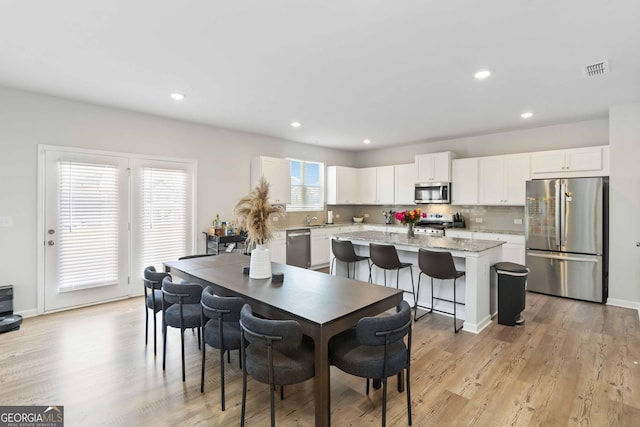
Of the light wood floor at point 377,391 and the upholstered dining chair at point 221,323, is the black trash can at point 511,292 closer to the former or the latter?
the light wood floor at point 377,391

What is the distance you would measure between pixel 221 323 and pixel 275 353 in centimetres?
43

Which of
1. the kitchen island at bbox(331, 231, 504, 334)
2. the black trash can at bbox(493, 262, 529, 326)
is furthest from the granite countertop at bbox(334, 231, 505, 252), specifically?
the black trash can at bbox(493, 262, 529, 326)

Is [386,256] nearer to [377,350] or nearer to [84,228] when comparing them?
[377,350]

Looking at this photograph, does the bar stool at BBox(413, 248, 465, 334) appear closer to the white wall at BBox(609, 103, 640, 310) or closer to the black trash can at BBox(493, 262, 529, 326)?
the black trash can at BBox(493, 262, 529, 326)

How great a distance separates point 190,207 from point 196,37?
3.11 m

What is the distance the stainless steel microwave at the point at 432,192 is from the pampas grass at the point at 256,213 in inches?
180

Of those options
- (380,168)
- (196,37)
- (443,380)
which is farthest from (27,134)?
(380,168)

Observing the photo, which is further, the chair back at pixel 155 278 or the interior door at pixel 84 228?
the interior door at pixel 84 228

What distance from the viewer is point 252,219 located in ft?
8.82

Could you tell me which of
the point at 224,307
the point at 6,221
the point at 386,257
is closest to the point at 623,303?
the point at 386,257

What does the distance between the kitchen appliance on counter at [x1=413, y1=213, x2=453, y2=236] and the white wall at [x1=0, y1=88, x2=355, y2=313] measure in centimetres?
370

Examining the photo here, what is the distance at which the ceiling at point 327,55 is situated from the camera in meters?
2.26

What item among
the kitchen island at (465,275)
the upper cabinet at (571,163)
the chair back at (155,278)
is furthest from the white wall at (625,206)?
the chair back at (155,278)

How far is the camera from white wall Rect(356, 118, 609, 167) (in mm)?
5055
